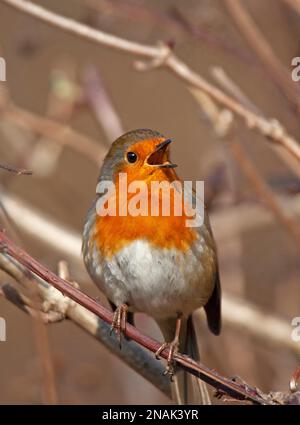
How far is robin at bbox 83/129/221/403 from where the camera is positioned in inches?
121

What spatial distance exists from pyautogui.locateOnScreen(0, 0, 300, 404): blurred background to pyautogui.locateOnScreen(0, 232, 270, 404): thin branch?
0.95m

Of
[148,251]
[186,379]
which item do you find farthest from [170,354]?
[186,379]

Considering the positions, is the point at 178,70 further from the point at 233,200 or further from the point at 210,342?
the point at 210,342

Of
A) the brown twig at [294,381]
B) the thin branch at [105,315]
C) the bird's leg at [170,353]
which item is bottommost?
the brown twig at [294,381]

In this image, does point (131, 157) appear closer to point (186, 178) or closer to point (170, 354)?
point (170, 354)

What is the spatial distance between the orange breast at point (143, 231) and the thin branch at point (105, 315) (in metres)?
0.66

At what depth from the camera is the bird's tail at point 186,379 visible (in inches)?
127

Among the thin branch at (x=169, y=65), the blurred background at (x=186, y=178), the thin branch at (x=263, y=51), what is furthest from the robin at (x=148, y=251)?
the thin branch at (x=263, y=51)

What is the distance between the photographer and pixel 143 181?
315 cm

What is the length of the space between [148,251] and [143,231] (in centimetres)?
8

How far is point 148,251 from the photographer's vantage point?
3.06m

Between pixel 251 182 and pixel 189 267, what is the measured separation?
0.49 m

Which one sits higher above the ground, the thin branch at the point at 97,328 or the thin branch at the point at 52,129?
the thin branch at the point at 52,129

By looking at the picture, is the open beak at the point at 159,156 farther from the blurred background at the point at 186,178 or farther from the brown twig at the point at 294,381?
the brown twig at the point at 294,381
